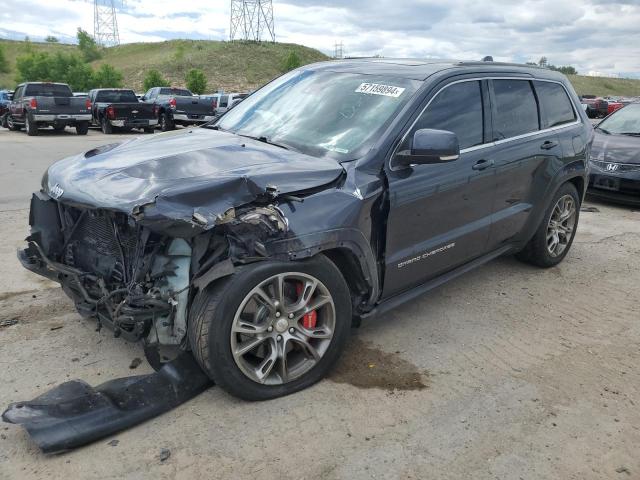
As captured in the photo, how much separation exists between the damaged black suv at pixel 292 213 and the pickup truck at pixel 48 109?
56.5 ft

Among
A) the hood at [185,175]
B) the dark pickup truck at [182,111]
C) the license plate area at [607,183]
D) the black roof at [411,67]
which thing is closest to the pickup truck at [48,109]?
the dark pickup truck at [182,111]

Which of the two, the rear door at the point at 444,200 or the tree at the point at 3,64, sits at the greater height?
the tree at the point at 3,64

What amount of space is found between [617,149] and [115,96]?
18.9 metres

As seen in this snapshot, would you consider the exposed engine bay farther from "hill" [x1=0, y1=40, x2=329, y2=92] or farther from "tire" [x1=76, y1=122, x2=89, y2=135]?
"hill" [x1=0, y1=40, x2=329, y2=92]

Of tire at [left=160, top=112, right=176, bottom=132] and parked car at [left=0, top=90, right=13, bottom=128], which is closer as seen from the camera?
tire at [left=160, top=112, right=176, bottom=132]

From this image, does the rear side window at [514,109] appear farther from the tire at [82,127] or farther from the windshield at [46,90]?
the windshield at [46,90]

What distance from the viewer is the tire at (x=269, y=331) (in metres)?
2.89

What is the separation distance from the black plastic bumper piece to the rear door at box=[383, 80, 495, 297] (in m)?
1.39

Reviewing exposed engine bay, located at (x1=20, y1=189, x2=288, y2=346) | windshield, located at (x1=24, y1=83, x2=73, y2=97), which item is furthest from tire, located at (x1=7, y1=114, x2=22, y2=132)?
exposed engine bay, located at (x1=20, y1=189, x2=288, y2=346)

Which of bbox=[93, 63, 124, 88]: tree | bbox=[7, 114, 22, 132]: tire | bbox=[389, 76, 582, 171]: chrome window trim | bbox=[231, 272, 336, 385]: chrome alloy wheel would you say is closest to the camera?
bbox=[231, 272, 336, 385]: chrome alloy wheel

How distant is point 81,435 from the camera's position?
8.96 feet

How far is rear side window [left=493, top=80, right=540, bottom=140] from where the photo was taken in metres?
4.46

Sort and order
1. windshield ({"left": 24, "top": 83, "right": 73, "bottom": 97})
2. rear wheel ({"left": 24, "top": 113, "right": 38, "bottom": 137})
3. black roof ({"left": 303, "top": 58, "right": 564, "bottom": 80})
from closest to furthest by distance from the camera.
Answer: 1. black roof ({"left": 303, "top": 58, "right": 564, "bottom": 80})
2. rear wheel ({"left": 24, "top": 113, "right": 38, "bottom": 137})
3. windshield ({"left": 24, "top": 83, "right": 73, "bottom": 97})

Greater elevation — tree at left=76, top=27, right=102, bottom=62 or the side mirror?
tree at left=76, top=27, right=102, bottom=62
